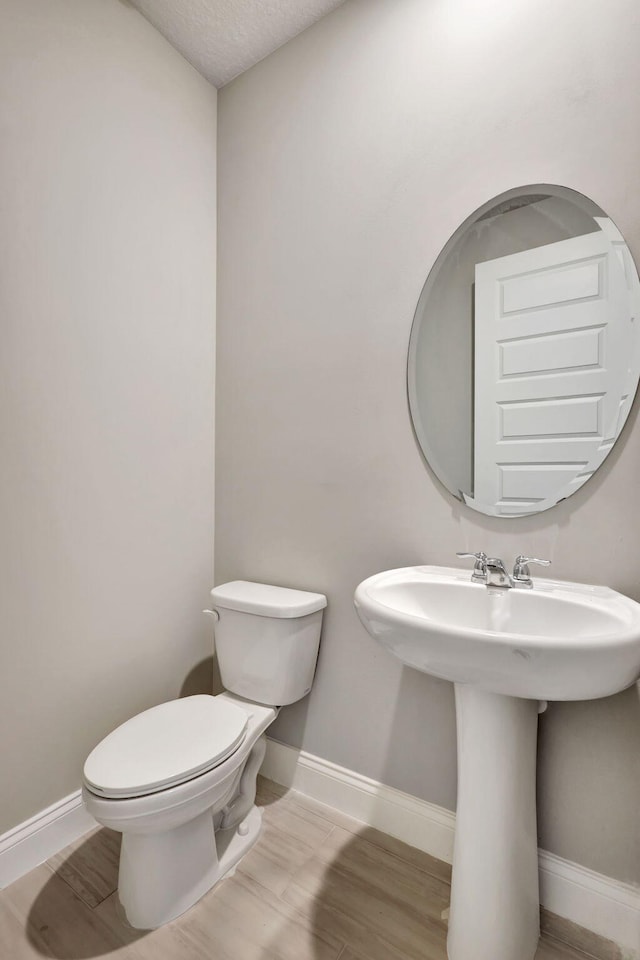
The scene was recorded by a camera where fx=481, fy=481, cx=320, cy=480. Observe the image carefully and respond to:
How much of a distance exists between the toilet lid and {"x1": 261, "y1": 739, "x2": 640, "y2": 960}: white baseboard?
457 millimetres

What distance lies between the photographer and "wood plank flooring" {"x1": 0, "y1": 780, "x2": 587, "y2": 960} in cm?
112

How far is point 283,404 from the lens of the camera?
174 centimetres

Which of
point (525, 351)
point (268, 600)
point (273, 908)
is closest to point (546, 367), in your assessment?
point (525, 351)

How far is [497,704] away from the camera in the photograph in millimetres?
1039

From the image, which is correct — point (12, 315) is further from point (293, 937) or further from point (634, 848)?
point (634, 848)

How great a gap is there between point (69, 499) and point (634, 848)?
1714 millimetres

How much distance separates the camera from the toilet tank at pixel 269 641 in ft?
4.99

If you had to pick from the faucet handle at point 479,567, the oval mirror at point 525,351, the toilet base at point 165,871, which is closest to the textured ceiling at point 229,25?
the oval mirror at point 525,351

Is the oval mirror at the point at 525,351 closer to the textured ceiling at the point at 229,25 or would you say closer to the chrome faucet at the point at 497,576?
the chrome faucet at the point at 497,576

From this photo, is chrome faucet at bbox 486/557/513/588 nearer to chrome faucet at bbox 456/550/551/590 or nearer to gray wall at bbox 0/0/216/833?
chrome faucet at bbox 456/550/551/590

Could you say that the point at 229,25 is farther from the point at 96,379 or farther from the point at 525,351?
the point at 525,351

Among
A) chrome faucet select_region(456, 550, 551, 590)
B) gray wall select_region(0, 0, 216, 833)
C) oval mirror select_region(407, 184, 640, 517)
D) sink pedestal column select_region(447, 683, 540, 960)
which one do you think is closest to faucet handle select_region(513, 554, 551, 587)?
chrome faucet select_region(456, 550, 551, 590)

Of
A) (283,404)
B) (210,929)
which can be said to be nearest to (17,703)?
(210,929)

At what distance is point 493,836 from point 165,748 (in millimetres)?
786
